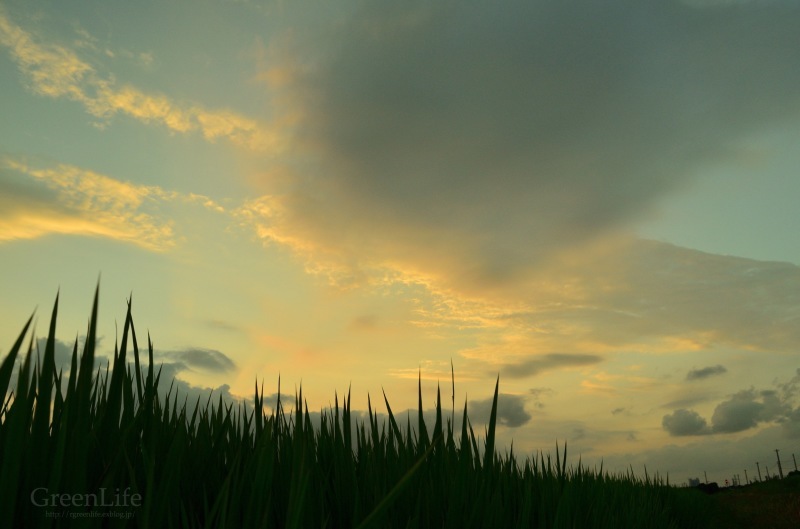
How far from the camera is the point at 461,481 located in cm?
233

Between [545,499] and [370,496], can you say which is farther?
[545,499]

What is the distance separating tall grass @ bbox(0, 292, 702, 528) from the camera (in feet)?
4.29

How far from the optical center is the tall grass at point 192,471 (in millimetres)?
1309

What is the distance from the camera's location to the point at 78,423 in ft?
4.08

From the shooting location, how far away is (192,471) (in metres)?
2.49

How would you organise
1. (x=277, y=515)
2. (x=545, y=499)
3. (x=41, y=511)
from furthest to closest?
(x=545, y=499) < (x=277, y=515) < (x=41, y=511)

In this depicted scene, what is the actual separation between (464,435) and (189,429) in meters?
1.61

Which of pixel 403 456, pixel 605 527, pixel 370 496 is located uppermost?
pixel 403 456

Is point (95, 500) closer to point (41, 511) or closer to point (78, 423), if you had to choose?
point (41, 511)

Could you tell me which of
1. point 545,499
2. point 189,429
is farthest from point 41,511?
point 545,499

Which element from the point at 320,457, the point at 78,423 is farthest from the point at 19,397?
the point at 320,457

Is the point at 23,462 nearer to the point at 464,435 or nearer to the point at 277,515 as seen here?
the point at 277,515

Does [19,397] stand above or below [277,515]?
above

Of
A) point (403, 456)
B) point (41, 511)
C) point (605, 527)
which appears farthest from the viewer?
point (605, 527)
